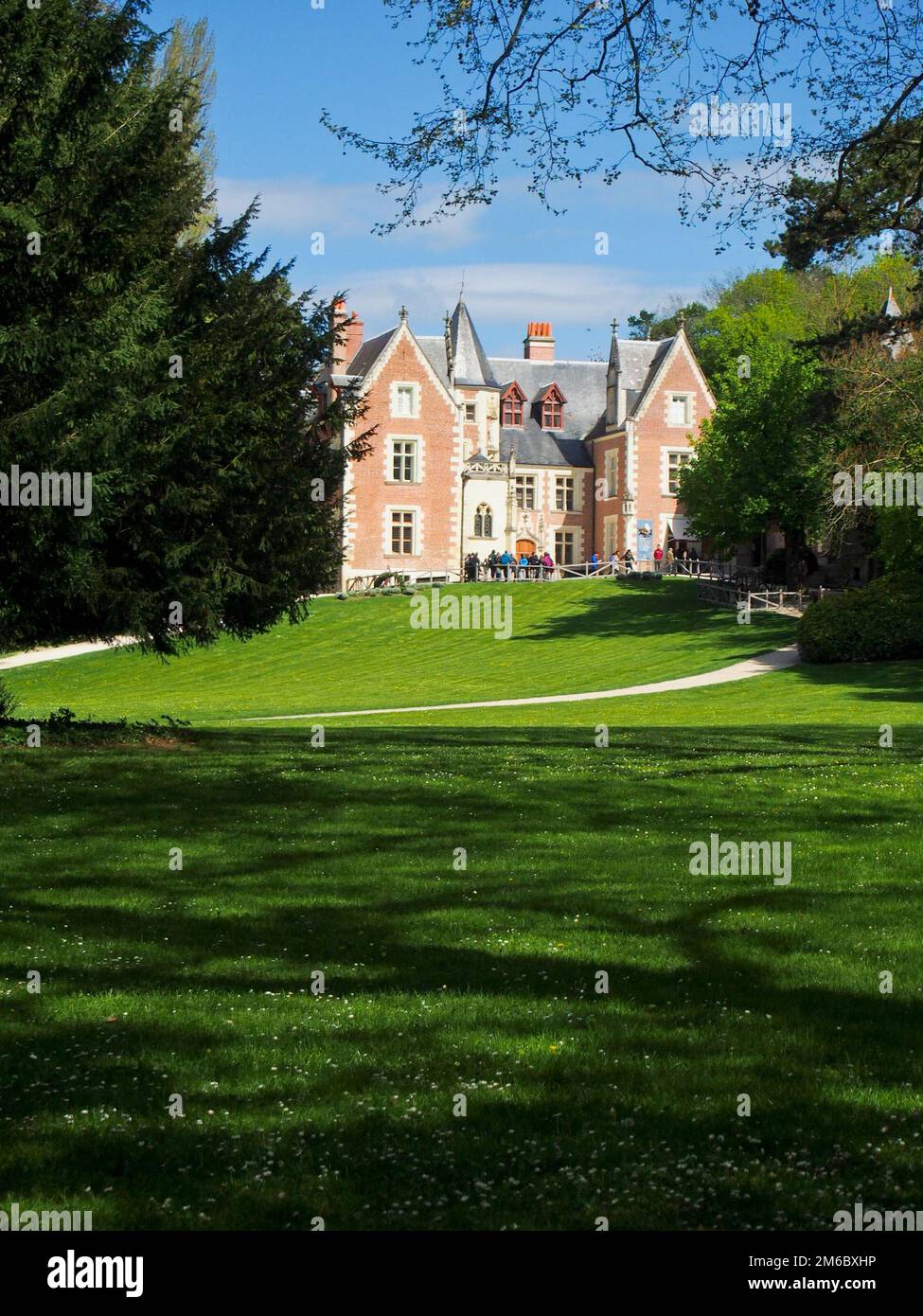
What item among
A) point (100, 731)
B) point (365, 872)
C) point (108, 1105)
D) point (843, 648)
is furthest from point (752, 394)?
point (108, 1105)

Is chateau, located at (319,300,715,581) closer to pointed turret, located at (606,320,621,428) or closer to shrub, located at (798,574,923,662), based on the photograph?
pointed turret, located at (606,320,621,428)

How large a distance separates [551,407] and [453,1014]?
7515 centimetres

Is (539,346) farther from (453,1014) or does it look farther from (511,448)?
(453,1014)

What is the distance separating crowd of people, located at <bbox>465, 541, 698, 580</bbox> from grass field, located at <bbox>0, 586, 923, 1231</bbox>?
53069 mm

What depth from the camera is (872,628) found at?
41.4 meters

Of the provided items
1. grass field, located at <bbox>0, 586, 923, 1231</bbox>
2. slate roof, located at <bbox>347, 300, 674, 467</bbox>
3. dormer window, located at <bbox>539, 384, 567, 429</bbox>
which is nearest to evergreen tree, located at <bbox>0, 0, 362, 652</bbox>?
grass field, located at <bbox>0, 586, 923, 1231</bbox>

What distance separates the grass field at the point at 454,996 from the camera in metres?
5.16

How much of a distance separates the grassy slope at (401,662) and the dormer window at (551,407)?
2290cm

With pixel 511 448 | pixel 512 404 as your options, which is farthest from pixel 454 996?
pixel 512 404

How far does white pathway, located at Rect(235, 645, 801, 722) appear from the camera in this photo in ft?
109

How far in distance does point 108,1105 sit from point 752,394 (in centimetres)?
5395

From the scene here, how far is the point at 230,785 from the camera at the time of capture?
1513cm

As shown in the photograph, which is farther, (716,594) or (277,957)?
(716,594)
